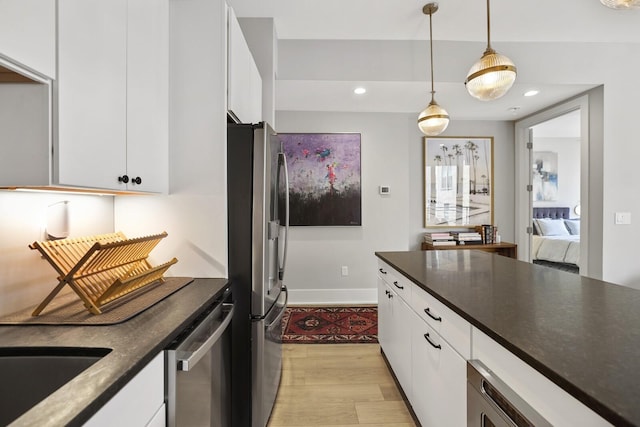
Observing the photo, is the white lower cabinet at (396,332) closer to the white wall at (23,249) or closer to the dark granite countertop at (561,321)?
the dark granite countertop at (561,321)

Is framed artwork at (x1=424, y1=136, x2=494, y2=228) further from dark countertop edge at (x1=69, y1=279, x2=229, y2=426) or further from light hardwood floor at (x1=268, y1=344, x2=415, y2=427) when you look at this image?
dark countertop edge at (x1=69, y1=279, x2=229, y2=426)

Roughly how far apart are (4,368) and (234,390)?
101cm

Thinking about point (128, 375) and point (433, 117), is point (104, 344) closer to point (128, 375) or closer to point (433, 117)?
point (128, 375)

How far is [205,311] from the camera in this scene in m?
1.33

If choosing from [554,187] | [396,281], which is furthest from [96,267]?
[554,187]

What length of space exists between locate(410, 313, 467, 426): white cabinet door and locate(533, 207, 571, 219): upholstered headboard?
648 cm

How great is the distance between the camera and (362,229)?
4027 millimetres

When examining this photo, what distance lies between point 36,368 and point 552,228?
24.0ft

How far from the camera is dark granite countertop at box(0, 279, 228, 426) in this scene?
1.97 feet

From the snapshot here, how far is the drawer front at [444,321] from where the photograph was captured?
3.70ft

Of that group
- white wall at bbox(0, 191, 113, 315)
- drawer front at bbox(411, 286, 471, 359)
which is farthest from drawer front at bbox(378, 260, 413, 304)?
white wall at bbox(0, 191, 113, 315)

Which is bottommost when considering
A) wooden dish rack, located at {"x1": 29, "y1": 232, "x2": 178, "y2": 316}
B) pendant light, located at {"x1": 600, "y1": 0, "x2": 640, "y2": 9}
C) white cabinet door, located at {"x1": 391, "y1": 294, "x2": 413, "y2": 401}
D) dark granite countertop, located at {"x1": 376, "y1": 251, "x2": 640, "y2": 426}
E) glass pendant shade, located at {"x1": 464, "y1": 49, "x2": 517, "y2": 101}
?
white cabinet door, located at {"x1": 391, "y1": 294, "x2": 413, "y2": 401}

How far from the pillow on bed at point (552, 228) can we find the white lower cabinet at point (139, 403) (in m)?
6.89

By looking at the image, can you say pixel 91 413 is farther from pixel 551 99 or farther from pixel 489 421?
pixel 551 99
